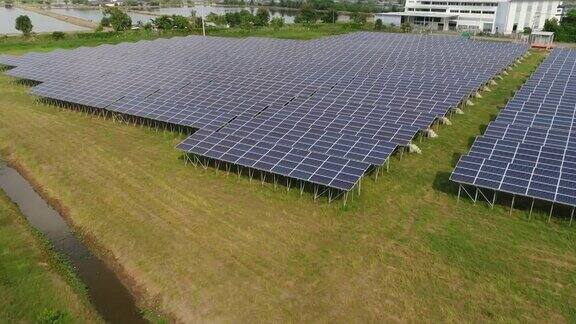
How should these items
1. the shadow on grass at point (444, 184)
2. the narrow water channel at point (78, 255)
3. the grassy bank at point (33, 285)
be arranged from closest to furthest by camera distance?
1. the grassy bank at point (33, 285)
2. the narrow water channel at point (78, 255)
3. the shadow on grass at point (444, 184)

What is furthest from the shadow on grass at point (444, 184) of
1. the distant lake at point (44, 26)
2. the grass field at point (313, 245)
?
the distant lake at point (44, 26)

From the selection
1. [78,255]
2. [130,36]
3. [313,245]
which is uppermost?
[130,36]

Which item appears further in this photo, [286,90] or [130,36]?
[130,36]

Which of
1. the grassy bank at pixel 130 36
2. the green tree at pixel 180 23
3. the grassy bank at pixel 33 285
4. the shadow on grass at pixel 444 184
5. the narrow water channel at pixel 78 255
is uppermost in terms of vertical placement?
the green tree at pixel 180 23

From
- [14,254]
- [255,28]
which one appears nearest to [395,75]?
[14,254]

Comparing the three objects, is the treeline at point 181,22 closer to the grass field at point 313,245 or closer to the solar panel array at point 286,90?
the solar panel array at point 286,90

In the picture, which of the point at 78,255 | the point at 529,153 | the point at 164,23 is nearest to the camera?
the point at 78,255

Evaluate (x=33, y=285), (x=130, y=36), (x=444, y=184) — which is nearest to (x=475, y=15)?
(x=130, y=36)

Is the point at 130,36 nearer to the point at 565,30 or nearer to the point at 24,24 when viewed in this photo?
the point at 24,24
